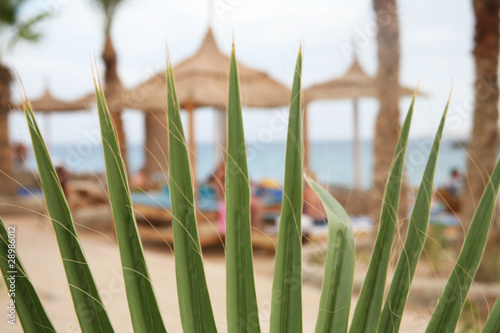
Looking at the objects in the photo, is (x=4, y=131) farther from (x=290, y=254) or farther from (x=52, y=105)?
(x=290, y=254)

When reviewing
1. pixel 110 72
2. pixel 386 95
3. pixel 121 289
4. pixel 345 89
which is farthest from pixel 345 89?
pixel 121 289

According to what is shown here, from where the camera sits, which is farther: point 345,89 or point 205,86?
point 345,89

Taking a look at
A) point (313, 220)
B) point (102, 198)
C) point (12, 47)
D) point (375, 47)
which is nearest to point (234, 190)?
point (375, 47)

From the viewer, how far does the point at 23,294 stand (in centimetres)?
64

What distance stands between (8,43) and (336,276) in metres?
13.7

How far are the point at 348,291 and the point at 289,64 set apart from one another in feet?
0.92

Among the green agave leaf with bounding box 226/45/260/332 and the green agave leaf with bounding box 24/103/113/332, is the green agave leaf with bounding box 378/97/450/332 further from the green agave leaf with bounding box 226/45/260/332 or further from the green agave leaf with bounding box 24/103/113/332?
the green agave leaf with bounding box 24/103/113/332

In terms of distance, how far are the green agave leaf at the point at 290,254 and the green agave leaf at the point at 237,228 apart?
0.03 metres

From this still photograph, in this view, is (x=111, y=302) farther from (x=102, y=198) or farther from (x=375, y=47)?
(x=102, y=198)

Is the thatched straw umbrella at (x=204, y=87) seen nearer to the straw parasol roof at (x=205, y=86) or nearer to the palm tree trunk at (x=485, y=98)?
the straw parasol roof at (x=205, y=86)

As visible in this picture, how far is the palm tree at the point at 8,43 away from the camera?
39.3ft

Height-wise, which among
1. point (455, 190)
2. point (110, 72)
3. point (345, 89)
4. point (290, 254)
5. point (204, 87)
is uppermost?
point (110, 72)

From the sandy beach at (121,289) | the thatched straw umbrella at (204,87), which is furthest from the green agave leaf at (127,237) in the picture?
the thatched straw umbrella at (204,87)

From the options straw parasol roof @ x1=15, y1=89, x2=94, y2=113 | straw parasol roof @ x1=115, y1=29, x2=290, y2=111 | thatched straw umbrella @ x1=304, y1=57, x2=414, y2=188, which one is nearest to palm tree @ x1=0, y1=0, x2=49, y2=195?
straw parasol roof @ x1=15, y1=89, x2=94, y2=113
